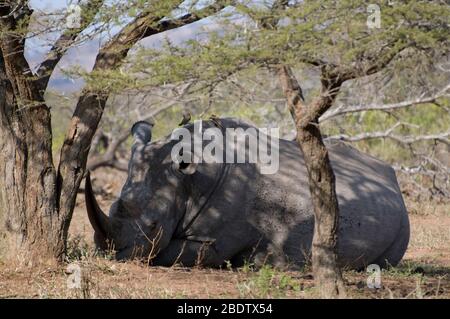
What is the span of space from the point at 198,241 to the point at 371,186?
1930 mm

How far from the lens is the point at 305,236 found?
8.41 m

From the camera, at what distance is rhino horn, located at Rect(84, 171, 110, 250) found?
7.72 metres

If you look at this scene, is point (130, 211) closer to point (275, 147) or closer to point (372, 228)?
point (275, 147)

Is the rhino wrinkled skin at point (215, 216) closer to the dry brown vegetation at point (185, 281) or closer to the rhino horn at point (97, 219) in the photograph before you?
the rhino horn at point (97, 219)

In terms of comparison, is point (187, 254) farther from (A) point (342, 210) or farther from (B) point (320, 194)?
(B) point (320, 194)

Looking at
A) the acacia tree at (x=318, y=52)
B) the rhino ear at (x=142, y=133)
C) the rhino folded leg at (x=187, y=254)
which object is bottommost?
the rhino folded leg at (x=187, y=254)

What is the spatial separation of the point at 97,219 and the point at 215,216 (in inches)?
43.1

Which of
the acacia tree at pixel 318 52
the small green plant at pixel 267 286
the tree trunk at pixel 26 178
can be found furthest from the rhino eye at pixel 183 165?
the acacia tree at pixel 318 52

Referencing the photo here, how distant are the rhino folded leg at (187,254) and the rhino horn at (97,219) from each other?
1.69 feet

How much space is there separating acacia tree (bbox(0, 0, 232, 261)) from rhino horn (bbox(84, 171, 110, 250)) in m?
0.18

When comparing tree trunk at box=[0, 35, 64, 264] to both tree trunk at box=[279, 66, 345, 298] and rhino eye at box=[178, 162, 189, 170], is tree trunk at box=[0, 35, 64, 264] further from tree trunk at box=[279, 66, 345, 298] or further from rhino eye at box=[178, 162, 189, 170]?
tree trunk at box=[279, 66, 345, 298]

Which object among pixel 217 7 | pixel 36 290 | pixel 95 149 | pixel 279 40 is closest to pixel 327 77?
pixel 279 40

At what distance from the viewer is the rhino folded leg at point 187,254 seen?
825 centimetres

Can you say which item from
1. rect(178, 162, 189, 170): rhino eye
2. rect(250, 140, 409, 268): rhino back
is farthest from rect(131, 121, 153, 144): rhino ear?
rect(250, 140, 409, 268): rhino back
